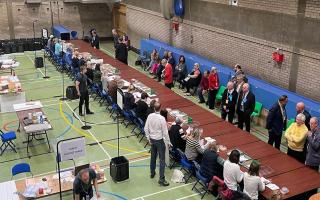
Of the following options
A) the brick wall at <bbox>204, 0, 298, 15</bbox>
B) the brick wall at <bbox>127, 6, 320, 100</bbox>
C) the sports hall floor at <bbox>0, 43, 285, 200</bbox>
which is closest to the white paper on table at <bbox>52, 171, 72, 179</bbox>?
the sports hall floor at <bbox>0, 43, 285, 200</bbox>

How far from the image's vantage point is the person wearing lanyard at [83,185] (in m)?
7.32

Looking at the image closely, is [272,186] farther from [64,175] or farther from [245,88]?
[64,175]

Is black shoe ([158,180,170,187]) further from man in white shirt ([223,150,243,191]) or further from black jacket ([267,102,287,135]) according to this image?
black jacket ([267,102,287,135])

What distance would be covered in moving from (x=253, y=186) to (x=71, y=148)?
385 centimetres

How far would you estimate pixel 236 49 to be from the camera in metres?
15.7

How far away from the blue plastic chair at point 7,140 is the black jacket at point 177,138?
4845mm

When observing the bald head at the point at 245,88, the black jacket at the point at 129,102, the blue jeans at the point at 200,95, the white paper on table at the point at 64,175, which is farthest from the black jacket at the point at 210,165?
the blue jeans at the point at 200,95

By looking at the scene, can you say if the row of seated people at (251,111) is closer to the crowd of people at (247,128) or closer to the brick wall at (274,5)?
the crowd of people at (247,128)

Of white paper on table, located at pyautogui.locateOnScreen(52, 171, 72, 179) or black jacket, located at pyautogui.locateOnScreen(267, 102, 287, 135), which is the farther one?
black jacket, located at pyautogui.locateOnScreen(267, 102, 287, 135)

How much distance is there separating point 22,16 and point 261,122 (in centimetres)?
1951

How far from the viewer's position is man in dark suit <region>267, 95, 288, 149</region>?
34.0ft

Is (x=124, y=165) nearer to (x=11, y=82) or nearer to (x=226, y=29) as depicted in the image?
(x=11, y=82)

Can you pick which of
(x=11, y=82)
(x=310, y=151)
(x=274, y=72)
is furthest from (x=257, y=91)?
(x=11, y=82)

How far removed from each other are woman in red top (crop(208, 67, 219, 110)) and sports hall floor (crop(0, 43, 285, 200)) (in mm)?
1217
